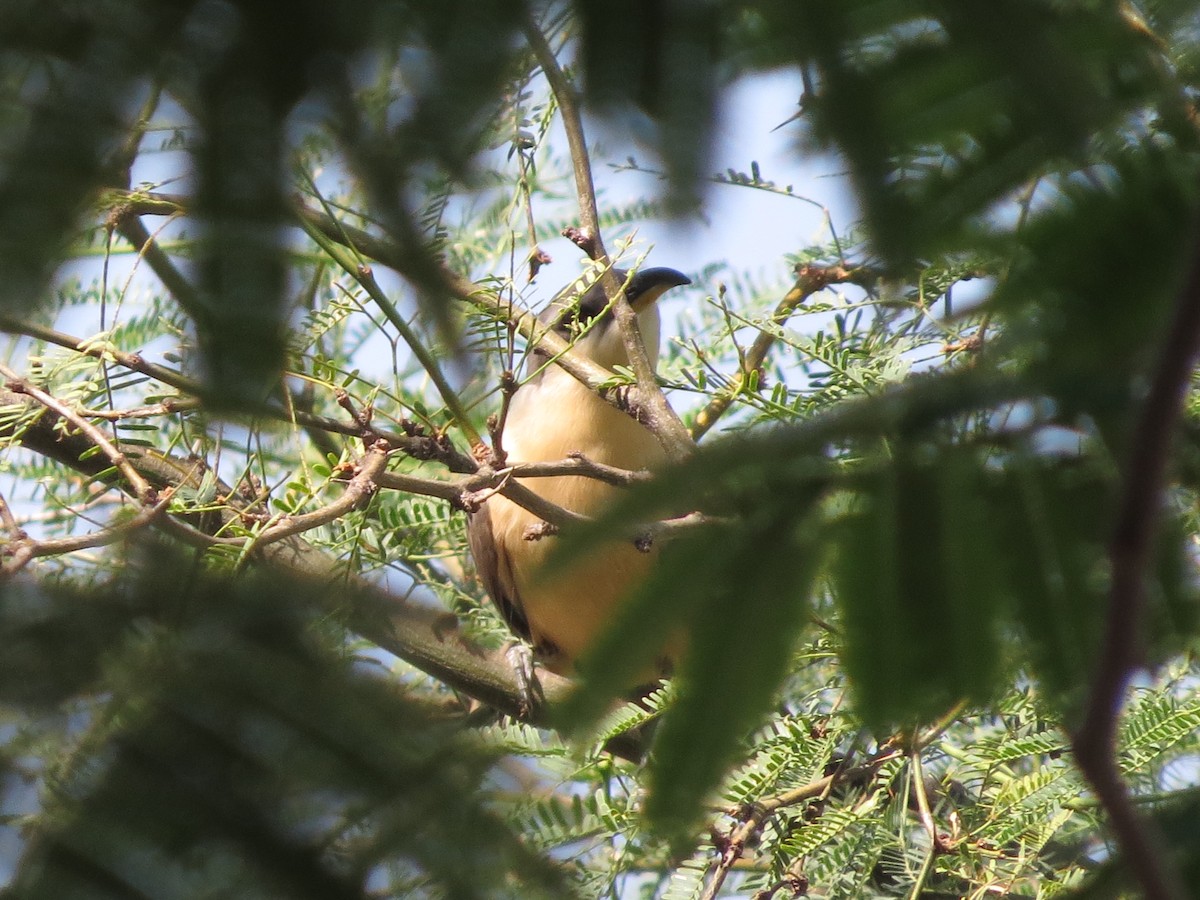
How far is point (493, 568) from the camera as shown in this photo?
183 inches

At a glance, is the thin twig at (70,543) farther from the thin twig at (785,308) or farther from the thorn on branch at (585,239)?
the thin twig at (785,308)

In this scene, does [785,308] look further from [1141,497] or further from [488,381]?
[1141,497]

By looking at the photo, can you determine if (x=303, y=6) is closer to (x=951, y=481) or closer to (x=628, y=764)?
(x=951, y=481)

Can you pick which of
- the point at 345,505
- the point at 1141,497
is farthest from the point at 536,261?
the point at 1141,497

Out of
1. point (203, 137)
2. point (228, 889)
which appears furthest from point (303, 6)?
point (228, 889)

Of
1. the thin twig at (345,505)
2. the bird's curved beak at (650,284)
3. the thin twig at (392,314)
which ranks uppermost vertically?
the bird's curved beak at (650,284)

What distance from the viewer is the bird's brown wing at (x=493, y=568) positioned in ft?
15.0

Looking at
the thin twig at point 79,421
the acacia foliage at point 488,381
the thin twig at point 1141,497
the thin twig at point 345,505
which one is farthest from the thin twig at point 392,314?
the thin twig at point 79,421

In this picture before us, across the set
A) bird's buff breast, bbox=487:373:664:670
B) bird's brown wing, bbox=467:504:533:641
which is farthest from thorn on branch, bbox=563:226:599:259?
bird's brown wing, bbox=467:504:533:641

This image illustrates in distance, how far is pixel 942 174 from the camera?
1.12 meters

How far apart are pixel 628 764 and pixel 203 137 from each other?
3159 mm

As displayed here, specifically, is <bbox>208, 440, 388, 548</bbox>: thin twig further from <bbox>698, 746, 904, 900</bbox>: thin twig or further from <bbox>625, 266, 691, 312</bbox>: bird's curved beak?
<bbox>625, 266, 691, 312</bbox>: bird's curved beak

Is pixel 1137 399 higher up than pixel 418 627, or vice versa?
pixel 418 627

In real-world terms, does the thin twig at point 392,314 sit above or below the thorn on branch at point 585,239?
below
